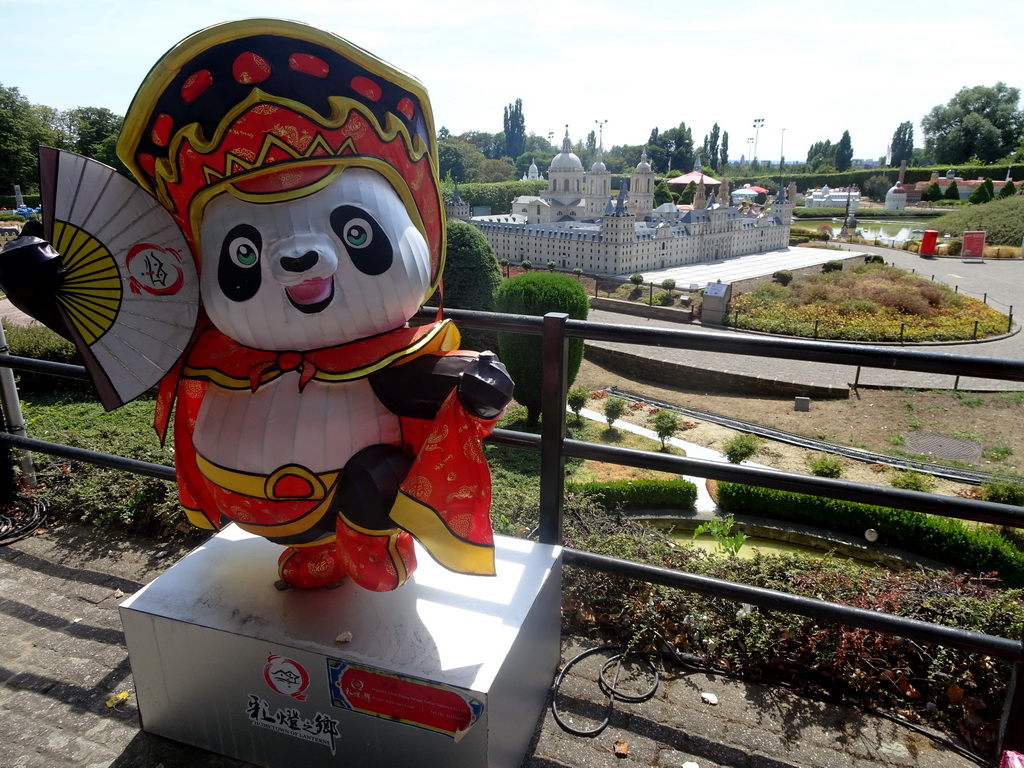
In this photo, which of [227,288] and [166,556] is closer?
[227,288]

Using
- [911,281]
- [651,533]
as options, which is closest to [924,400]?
[911,281]

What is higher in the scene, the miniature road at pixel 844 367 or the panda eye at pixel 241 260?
the panda eye at pixel 241 260

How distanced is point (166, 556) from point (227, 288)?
1.78m

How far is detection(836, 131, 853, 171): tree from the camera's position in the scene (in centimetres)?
7143

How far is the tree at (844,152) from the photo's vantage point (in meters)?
71.4

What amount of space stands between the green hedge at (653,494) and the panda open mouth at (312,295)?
7931 millimetres

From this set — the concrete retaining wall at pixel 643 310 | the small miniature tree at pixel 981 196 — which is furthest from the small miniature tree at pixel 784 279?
the small miniature tree at pixel 981 196

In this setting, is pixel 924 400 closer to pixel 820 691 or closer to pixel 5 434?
pixel 820 691

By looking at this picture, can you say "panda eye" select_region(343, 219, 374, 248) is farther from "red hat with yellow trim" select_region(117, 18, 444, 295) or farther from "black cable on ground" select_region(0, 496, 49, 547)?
"black cable on ground" select_region(0, 496, 49, 547)

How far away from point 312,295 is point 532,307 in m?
11.1

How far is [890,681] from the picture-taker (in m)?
2.28

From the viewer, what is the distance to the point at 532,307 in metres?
12.8

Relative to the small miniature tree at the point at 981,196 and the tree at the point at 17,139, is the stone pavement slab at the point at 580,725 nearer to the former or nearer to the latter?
the tree at the point at 17,139

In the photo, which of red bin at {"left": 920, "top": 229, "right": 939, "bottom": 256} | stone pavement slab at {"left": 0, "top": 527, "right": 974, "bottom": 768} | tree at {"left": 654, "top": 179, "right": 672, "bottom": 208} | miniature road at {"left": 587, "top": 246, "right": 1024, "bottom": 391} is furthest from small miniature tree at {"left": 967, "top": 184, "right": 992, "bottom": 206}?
stone pavement slab at {"left": 0, "top": 527, "right": 974, "bottom": 768}
